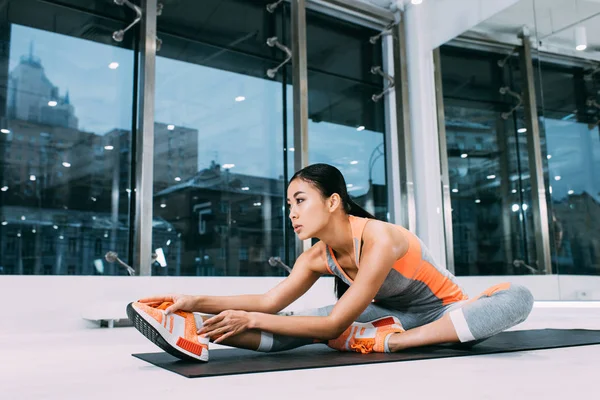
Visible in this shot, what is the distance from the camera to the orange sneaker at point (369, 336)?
187 cm

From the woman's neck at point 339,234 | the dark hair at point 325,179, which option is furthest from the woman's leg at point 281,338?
the dark hair at point 325,179

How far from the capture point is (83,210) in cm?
335

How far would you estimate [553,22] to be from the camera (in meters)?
3.99

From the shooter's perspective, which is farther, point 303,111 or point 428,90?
point 428,90

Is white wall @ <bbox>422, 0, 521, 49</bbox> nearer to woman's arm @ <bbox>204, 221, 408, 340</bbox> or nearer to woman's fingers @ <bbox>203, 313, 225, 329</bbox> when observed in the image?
woman's arm @ <bbox>204, 221, 408, 340</bbox>

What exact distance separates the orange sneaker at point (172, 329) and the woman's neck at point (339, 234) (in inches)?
19.9

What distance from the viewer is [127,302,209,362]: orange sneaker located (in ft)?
4.87

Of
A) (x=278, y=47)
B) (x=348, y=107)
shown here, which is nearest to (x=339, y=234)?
(x=278, y=47)

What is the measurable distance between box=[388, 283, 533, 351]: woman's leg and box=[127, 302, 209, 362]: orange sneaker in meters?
0.68

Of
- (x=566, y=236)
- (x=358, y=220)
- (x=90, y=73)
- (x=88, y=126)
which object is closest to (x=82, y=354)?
(x=358, y=220)

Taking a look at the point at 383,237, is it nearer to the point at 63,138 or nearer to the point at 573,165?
the point at 63,138

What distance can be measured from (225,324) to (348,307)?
365 millimetres

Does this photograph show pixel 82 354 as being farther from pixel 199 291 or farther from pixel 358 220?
pixel 199 291

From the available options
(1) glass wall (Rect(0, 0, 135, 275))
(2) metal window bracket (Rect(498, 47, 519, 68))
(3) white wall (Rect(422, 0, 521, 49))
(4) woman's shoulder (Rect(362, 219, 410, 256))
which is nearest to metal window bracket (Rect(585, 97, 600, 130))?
(2) metal window bracket (Rect(498, 47, 519, 68))
